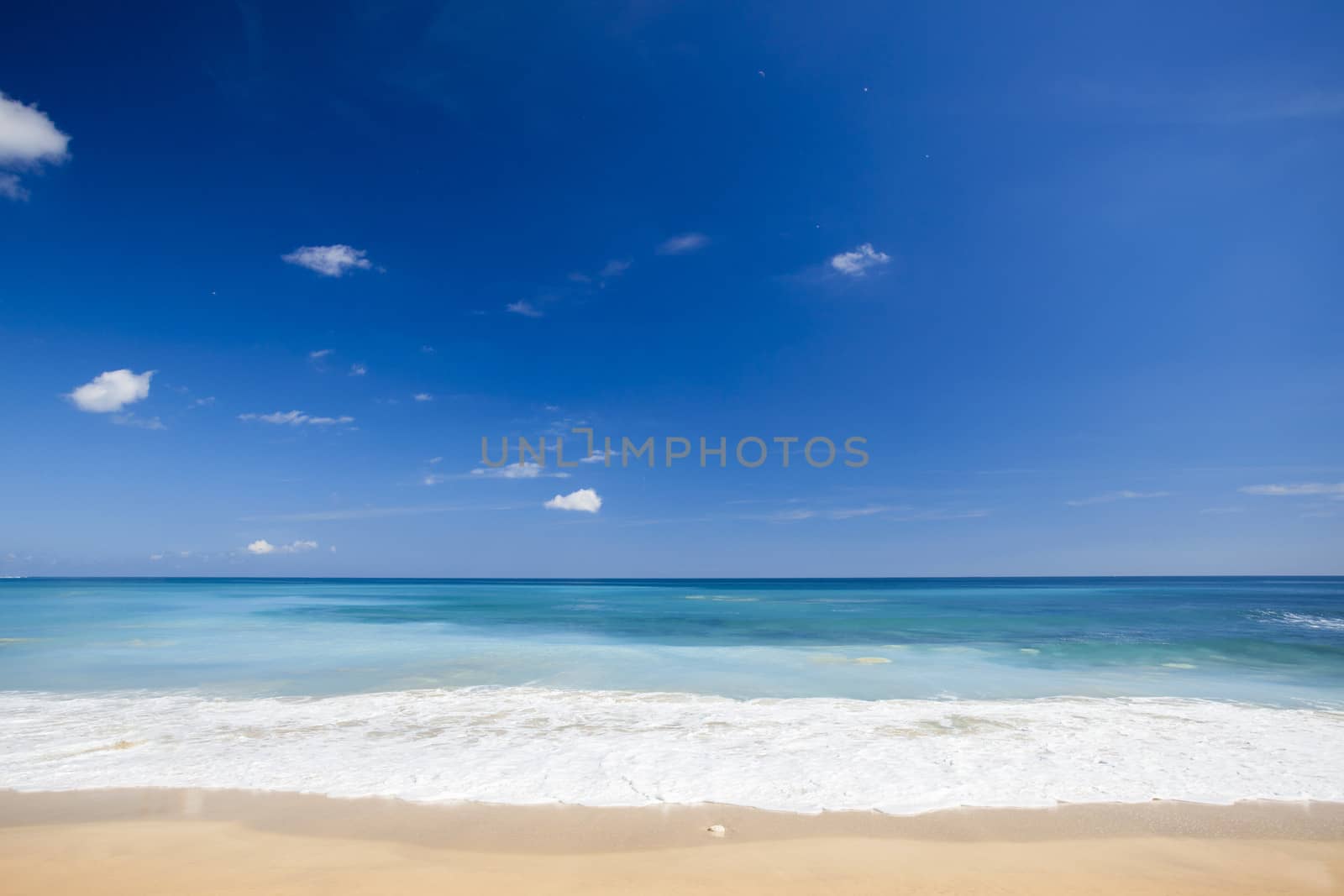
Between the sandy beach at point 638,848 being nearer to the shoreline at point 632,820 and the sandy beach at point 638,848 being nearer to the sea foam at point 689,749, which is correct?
the shoreline at point 632,820

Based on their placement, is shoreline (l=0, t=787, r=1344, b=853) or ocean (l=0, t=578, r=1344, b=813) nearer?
shoreline (l=0, t=787, r=1344, b=853)

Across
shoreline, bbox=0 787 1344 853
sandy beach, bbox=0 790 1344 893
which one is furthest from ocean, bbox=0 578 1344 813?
sandy beach, bbox=0 790 1344 893

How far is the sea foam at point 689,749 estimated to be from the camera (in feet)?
18.7

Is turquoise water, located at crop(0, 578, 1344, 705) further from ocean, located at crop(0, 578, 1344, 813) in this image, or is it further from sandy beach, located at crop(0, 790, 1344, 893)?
sandy beach, located at crop(0, 790, 1344, 893)

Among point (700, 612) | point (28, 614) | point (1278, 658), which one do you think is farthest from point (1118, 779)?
point (28, 614)

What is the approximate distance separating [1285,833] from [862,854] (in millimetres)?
3342

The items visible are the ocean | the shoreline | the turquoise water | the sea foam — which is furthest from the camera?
the turquoise water

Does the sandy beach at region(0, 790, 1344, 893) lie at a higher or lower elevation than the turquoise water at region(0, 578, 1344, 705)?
→ higher

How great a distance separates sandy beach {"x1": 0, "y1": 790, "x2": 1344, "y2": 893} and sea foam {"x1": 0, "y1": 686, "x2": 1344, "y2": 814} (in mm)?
358

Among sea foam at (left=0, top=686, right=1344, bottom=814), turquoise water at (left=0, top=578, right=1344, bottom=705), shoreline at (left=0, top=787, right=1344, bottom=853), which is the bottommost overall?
turquoise water at (left=0, top=578, right=1344, bottom=705)

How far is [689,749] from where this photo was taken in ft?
23.0

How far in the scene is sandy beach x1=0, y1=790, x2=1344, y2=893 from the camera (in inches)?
160

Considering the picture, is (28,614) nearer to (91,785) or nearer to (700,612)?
(700,612)

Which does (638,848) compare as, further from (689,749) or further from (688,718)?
(688,718)
